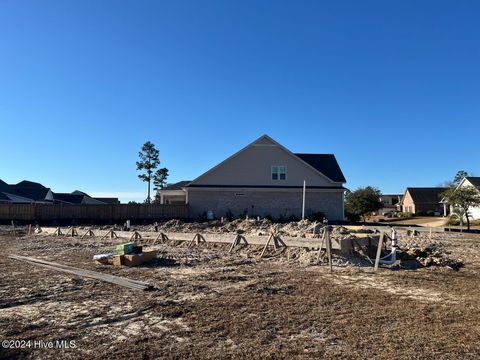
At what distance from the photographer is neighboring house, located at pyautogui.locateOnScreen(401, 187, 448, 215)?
6962 centimetres

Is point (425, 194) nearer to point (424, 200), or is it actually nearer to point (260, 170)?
point (424, 200)

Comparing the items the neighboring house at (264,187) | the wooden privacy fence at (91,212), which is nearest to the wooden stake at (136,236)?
the neighboring house at (264,187)

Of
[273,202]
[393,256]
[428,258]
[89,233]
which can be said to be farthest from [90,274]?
[273,202]

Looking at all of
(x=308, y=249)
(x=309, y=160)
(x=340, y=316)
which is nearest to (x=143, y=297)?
(x=340, y=316)

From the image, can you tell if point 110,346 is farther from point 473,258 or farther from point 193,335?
point 473,258

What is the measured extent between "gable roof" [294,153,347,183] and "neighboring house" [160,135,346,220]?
113 cm

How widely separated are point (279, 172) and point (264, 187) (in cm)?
185

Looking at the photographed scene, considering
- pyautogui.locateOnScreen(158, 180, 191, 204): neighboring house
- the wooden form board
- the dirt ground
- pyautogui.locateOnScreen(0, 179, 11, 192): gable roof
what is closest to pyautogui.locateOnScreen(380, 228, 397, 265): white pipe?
the dirt ground

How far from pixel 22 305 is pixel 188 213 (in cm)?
2720

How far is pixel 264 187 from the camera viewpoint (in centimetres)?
3444

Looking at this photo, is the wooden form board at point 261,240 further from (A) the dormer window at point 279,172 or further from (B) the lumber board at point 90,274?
(A) the dormer window at point 279,172

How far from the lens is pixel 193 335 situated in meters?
5.68

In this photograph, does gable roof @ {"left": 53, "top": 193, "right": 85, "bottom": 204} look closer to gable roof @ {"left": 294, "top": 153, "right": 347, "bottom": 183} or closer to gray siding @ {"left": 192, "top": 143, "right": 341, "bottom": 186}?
gray siding @ {"left": 192, "top": 143, "right": 341, "bottom": 186}

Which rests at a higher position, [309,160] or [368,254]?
[309,160]
